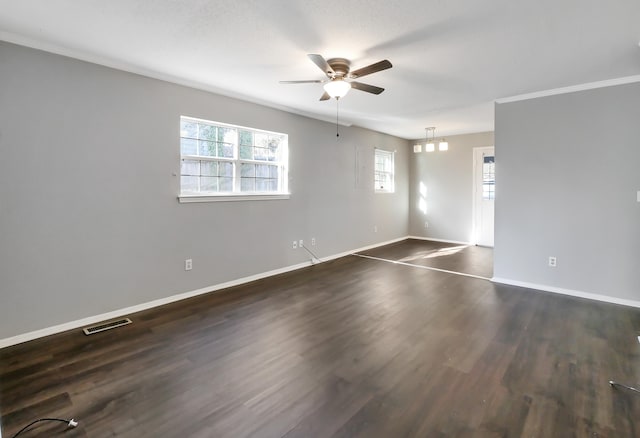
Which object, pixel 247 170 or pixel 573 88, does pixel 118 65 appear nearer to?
pixel 247 170

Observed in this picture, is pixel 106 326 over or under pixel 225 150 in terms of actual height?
under

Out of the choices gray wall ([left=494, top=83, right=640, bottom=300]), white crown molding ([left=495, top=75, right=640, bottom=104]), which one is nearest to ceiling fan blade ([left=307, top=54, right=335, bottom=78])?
white crown molding ([left=495, top=75, right=640, bottom=104])

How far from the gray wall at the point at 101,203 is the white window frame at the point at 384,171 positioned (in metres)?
2.93

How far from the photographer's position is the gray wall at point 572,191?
354 centimetres

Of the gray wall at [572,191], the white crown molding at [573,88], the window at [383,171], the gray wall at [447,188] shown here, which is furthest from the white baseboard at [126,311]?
the gray wall at [447,188]

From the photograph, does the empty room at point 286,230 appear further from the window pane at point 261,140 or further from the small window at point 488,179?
the small window at point 488,179

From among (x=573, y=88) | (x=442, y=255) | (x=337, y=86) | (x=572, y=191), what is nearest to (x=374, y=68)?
(x=337, y=86)

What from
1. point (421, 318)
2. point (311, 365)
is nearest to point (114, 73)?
point (311, 365)

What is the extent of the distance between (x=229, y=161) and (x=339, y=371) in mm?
3031

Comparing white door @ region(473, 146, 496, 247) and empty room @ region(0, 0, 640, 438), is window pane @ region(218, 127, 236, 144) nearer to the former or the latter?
empty room @ region(0, 0, 640, 438)

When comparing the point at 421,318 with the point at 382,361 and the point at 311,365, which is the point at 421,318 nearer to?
the point at 382,361

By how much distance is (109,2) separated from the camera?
2100 mm

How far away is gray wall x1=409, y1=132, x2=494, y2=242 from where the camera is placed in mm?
7188

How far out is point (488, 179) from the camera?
698cm
